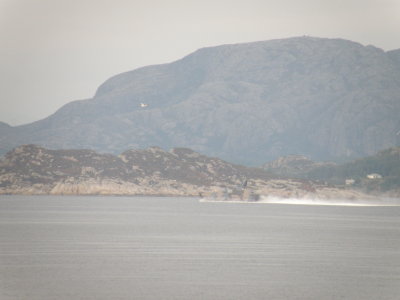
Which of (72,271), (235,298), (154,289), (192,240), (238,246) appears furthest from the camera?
(192,240)

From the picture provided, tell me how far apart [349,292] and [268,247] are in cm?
4655

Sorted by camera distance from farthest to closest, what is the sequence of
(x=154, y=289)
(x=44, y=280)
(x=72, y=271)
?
(x=72, y=271) → (x=44, y=280) → (x=154, y=289)

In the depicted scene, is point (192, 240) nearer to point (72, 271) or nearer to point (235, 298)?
point (72, 271)

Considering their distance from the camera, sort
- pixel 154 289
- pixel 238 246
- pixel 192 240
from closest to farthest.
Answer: pixel 154 289
pixel 238 246
pixel 192 240

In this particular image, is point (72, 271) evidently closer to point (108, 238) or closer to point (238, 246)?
point (238, 246)

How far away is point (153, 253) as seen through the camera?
322 feet

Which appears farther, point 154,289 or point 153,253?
point 153,253

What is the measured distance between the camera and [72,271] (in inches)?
3051

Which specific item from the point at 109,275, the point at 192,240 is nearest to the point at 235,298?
the point at 109,275

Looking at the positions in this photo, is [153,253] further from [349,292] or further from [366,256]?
[349,292]

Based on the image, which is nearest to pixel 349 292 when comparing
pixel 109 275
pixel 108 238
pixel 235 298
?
pixel 235 298

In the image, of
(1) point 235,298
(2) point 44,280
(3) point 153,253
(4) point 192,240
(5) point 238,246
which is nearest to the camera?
(1) point 235,298

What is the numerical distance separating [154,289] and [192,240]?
57908mm

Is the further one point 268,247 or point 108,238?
point 108,238
